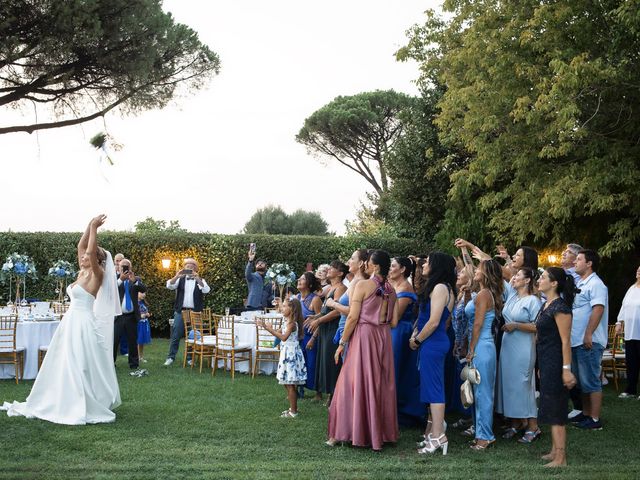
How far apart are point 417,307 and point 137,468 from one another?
3142 mm

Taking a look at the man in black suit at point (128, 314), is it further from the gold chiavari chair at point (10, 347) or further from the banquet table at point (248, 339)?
the banquet table at point (248, 339)

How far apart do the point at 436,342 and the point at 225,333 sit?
603cm

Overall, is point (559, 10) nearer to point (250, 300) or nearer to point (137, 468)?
point (250, 300)

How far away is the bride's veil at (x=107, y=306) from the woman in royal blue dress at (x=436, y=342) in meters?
3.52

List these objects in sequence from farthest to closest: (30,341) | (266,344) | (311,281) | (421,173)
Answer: (421,173)
(266,344)
(30,341)
(311,281)

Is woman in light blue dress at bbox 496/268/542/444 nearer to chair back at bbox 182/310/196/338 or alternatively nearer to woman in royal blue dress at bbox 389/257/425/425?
woman in royal blue dress at bbox 389/257/425/425

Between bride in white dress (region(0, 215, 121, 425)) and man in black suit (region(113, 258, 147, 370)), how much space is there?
3732 millimetres

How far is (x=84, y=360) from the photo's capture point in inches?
315

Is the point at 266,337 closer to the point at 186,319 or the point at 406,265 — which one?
the point at 186,319

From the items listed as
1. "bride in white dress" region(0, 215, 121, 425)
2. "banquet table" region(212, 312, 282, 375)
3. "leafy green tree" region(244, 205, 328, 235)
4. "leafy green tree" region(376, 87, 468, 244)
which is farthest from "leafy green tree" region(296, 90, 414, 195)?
"bride in white dress" region(0, 215, 121, 425)

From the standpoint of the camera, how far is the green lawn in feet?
19.4

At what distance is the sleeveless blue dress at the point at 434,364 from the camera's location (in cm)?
656

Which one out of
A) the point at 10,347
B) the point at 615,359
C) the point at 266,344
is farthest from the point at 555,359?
the point at 10,347

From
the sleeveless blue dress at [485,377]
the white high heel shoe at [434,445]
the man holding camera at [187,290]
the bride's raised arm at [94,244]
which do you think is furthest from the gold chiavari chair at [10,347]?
the sleeveless blue dress at [485,377]
